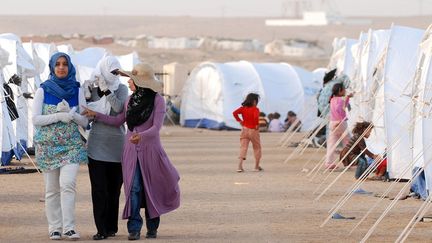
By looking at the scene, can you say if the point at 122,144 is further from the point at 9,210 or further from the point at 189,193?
the point at 189,193

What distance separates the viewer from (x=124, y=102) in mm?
11070

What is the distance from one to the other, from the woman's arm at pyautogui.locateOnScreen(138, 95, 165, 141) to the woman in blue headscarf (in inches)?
21.8

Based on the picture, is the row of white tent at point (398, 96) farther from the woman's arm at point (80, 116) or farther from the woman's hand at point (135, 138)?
the woman's arm at point (80, 116)

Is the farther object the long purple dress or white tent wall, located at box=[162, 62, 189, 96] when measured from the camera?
white tent wall, located at box=[162, 62, 189, 96]

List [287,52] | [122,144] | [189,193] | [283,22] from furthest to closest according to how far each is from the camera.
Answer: [283,22] < [287,52] < [189,193] < [122,144]

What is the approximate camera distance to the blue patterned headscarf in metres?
10.8

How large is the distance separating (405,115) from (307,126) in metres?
17.6

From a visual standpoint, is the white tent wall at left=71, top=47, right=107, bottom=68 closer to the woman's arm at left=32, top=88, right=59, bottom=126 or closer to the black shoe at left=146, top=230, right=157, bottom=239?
the woman's arm at left=32, top=88, right=59, bottom=126

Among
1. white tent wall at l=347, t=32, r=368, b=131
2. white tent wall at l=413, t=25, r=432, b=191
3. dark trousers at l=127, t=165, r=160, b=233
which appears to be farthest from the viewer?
white tent wall at l=347, t=32, r=368, b=131

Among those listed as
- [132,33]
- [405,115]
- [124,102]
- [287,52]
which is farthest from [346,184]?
[132,33]

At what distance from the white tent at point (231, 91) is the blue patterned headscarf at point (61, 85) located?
25171 mm

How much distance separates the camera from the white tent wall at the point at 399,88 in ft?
54.8

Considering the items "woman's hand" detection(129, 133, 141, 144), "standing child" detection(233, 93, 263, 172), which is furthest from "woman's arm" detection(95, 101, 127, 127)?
"standing child" detection(233, 93, 263, 172)

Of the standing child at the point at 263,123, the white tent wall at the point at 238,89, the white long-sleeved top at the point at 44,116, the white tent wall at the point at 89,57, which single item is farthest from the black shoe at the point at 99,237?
the white tent wall at the point at 238,89
